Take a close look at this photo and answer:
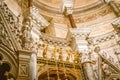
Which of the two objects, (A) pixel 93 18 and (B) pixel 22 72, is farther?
(A) pixel 93 18

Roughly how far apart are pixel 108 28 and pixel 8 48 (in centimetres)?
675

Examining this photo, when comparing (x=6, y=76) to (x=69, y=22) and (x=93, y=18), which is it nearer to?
(x=69, y=22)

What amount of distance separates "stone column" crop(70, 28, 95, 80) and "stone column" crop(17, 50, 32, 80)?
2782 mm

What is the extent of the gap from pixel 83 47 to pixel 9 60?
14.8 ft

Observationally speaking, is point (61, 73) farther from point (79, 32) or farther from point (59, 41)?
point (79, 32)

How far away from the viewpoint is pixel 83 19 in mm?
13820

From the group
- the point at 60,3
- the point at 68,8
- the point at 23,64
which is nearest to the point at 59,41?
the point at 68,8

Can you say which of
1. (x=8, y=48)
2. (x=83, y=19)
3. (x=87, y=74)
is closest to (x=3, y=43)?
(x=8, y=48)

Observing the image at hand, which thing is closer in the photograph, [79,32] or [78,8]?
[79,32]

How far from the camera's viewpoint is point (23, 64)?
6766 millimetres

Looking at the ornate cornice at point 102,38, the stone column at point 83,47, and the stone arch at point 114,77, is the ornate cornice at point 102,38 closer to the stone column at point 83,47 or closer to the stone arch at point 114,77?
the stone column at point 83,47

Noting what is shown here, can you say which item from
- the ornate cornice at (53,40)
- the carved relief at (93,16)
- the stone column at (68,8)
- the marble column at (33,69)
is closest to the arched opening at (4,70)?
the marble column at (33,69)

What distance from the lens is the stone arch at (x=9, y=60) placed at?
21.3 feet

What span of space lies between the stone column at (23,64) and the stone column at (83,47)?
2.78m
